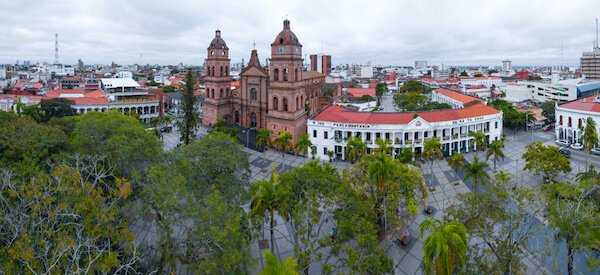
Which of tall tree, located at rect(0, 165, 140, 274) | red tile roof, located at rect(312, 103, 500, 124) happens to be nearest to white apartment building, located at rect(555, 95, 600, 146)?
red tile roof, located at rect(312, 103, 500, 124)

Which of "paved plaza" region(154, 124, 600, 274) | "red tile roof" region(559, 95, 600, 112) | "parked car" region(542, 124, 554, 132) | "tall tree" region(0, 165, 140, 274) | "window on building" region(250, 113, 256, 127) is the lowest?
"paved plaza" region(154, 124, 600, 274)

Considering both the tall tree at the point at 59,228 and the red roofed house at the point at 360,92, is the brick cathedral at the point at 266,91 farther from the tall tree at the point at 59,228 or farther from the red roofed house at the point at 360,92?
the tall tree at the point at 59,228

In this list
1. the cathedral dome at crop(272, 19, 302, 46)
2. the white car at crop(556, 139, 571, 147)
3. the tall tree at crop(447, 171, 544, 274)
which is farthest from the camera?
the white car at crop(556, 139, 571, 147)

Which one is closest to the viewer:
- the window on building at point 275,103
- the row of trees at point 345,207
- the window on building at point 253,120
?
the row of trees at point 345,207

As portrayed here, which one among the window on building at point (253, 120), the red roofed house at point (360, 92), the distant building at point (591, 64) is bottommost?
the window on building at point (253, 120)

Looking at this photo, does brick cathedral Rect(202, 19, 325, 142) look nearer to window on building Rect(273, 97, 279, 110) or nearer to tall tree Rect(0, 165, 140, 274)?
window on building Rect(273, 97, 279, 110)

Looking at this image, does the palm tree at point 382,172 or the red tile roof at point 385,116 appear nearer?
the palm tree at point 382,172

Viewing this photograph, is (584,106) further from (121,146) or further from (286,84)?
(121,146)

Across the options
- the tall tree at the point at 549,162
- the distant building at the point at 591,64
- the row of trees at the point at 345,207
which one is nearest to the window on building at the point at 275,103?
the row of trees at the point at 345,207

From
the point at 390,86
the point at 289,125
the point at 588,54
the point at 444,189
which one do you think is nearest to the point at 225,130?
the point at 289,125
